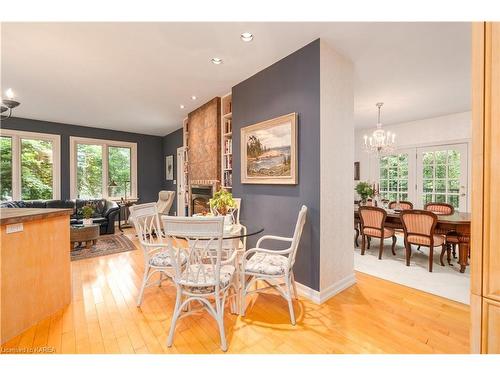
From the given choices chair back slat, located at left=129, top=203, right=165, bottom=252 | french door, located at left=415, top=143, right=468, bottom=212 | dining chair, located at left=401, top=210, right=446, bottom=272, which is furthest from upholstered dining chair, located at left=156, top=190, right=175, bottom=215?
french door, located at left=415, top=143, right=468, bottom=212

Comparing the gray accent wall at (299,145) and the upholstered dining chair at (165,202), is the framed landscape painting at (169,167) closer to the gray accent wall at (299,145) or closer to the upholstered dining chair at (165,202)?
the upholstered dining chair at (165,202)

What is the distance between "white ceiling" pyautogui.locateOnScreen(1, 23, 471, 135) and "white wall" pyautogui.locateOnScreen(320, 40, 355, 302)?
0.87ft

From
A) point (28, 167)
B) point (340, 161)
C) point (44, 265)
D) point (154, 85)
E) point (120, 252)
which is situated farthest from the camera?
point (28, 167)

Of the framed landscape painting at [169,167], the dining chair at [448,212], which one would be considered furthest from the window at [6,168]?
the dining chair at [448,212]

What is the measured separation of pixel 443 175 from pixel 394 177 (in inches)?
38.4

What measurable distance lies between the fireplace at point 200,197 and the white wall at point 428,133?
3978 millimetres

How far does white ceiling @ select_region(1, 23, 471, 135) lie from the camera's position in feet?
7.30

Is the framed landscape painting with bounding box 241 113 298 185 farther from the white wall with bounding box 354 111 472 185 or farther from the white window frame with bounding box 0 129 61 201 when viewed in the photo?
the white window frame with bounding box 0 129 61 201

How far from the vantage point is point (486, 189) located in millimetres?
991

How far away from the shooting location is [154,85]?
3.57 m

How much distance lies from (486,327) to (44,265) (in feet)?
9.79

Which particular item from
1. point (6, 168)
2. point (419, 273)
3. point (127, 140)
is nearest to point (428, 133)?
point (419, 273)
